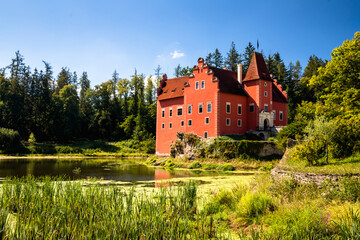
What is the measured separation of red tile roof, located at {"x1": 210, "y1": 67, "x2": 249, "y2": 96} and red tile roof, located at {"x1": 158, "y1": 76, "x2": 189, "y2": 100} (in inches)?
251

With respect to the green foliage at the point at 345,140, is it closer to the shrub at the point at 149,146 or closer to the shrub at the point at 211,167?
the shrub at the point at 211,167

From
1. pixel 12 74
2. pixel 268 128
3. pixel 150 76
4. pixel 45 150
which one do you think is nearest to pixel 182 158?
pixel 268 128

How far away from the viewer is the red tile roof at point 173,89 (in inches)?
1703

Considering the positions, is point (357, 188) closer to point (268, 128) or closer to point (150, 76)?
point (268, 128)

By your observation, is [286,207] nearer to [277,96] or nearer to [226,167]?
[226,167]

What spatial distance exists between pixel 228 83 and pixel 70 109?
40033 mm

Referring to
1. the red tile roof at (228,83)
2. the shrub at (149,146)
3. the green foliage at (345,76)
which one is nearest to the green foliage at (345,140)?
the green foliage at (345,76)

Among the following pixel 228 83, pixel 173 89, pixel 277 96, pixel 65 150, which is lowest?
pixel 65 150

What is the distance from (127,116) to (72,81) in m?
26.7

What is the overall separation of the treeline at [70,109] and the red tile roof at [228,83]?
24360 millimetres

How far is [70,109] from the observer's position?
63562 millimetres

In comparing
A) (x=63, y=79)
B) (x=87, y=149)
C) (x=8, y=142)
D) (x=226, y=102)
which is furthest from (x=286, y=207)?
(x=63, y=79)

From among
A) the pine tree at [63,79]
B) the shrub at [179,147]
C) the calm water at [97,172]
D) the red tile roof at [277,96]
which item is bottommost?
the calm water at [97,172]

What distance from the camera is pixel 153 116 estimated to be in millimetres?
64875
